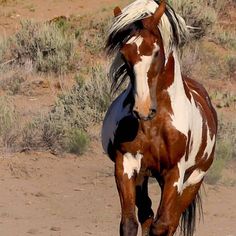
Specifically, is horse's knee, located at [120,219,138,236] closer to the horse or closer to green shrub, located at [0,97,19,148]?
the horse

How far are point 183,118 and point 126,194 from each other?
643 mm

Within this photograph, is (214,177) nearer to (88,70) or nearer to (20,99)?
(20,99)

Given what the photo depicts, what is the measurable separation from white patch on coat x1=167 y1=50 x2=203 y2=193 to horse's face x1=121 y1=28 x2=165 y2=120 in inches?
13.3

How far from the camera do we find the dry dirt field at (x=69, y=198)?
28.9ft

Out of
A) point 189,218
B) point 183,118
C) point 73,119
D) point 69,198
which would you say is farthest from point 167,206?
point 73,119

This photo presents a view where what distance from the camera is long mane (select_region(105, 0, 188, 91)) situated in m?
5.97

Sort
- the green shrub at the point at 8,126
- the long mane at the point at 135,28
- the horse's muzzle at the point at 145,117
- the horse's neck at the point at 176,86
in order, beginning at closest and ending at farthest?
the horse's muzzle at the point at 145,117 < the long mane at the point at 135,28 < the horse's neck at the point at 176,86 < the green shrub at the point at 8,126

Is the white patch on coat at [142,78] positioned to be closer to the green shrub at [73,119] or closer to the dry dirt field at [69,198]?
the dry dirt field at [69,198]

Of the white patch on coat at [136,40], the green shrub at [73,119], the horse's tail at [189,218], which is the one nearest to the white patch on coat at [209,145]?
the horse's tail at [189,218]

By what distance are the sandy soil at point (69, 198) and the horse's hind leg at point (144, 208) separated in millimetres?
1634

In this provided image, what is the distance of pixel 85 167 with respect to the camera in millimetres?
11078

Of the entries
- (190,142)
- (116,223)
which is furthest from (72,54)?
(190,142)

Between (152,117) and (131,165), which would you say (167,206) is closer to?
(131,165)

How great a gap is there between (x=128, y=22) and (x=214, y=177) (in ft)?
15.9
